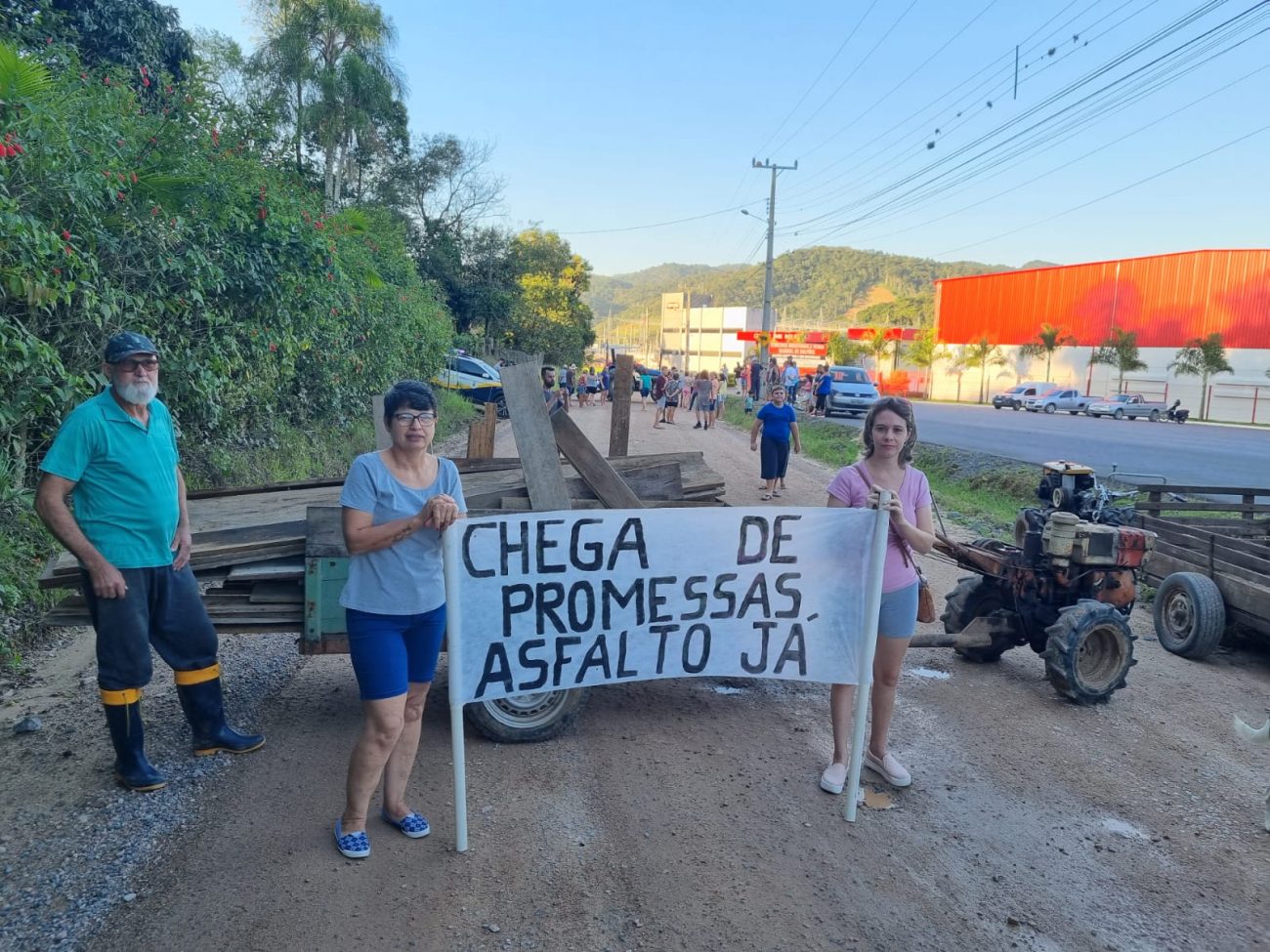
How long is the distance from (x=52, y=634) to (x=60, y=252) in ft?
8.28

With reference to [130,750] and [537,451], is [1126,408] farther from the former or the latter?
[130,750]

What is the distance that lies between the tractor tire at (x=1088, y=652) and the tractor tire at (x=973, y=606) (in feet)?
1.96

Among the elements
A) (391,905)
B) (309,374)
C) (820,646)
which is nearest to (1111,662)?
(820,646)

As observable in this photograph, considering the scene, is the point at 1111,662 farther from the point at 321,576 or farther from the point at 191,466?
the point at 191,466

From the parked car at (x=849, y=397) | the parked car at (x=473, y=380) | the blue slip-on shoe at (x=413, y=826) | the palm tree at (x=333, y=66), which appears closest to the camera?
the blue slip-on shoe at (x=413, y=826)

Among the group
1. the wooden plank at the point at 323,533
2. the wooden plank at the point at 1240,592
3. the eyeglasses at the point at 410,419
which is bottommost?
the wooden plank at the point at 1240,592

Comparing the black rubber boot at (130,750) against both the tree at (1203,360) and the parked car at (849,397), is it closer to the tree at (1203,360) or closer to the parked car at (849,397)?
the parked car at (849,397)

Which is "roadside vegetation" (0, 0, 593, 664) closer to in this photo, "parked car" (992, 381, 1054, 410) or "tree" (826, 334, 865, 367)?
"parked car" (992, 381, 1054, 410)

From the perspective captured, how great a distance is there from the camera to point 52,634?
6121 mm

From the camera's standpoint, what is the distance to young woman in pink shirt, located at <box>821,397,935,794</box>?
13.8ft

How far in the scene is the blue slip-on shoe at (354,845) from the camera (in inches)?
141

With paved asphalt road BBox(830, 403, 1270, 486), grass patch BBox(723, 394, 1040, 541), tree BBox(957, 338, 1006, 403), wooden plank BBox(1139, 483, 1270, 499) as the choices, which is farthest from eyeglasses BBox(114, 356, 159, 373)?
tree BBox(957, 338, 1006, 403)

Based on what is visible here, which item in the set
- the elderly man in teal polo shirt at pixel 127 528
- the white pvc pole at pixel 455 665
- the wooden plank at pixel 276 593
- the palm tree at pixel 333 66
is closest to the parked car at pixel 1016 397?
the palm tree at pixel 333 66

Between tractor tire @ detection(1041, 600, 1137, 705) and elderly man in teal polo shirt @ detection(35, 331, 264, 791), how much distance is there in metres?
4.72
